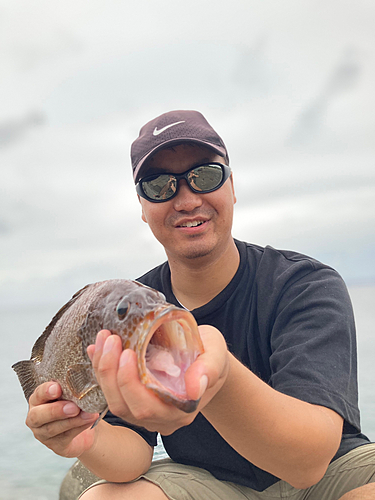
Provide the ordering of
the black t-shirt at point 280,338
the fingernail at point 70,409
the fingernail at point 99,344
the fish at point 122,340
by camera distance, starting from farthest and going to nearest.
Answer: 1. the black t-shirt at point 280,338
2. the fingernail at point 70,409
3. the fingernail at point 99,344
4. the fish at point 122,340

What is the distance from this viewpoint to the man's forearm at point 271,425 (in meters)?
1.80

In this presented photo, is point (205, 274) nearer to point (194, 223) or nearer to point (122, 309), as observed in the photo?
point (194, 223)

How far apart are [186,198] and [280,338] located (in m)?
1.27

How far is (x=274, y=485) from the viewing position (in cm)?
Result: 275

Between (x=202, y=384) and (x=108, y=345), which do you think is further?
(x=108, y=345)

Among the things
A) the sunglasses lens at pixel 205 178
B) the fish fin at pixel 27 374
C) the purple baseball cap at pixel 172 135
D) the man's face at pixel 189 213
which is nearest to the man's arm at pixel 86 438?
the fish fin at pixel 27 374

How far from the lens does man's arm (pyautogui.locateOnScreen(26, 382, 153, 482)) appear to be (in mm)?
2113

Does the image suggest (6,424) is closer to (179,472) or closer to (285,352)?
(179,472)

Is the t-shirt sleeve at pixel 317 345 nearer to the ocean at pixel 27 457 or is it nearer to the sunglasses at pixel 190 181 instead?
the sunglasses at pixel 190 181

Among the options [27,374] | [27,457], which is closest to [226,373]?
[27,374]

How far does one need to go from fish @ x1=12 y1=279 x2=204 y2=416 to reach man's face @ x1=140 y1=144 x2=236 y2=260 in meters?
1.09

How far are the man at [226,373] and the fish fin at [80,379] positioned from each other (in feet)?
0.50

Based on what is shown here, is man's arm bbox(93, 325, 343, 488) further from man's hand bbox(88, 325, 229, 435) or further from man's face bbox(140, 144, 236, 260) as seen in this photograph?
man's face bbox(140, 144, 236, 260)

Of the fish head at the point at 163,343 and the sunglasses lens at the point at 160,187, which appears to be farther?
the sunglasses lens at the point at 160,187
